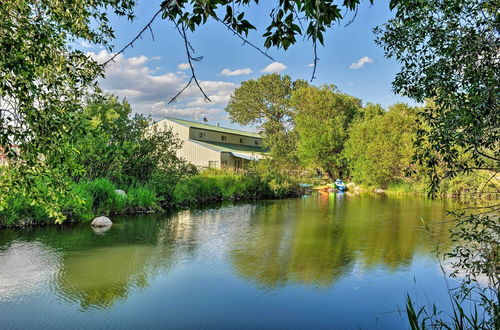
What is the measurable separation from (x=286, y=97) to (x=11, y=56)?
128 ft

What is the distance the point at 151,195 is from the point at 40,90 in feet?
34.4

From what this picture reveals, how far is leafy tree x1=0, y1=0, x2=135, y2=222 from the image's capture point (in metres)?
3.03

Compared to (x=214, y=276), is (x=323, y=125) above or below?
above

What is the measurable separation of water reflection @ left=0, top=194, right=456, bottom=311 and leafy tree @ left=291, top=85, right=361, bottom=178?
759 inches

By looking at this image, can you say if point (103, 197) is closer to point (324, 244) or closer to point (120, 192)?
point (120, 192)

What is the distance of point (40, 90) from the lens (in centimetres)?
338

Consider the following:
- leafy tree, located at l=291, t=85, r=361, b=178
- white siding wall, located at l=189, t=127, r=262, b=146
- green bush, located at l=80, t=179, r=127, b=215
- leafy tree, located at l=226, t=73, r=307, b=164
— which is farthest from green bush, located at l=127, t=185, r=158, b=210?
leafy tree, located at l=226, t=73, r=307, b=164

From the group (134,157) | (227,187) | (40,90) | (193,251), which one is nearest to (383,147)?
(227,187)

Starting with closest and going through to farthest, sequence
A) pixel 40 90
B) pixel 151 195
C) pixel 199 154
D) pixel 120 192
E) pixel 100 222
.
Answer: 1. pixel 40 90
2. pixel 100 222
3. pixel 120 192
4. pixel 151 195
5. pixel 199 154

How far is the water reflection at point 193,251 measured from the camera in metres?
5.80

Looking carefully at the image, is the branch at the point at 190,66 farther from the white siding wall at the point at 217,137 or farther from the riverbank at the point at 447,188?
the white siding wall at the point at 217,137

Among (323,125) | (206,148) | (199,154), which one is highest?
(323,125)

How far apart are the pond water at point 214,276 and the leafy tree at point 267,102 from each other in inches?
1185

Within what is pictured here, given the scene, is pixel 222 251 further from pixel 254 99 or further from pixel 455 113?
pixel 254 99
